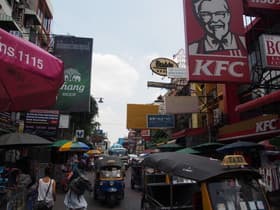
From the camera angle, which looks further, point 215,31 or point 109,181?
point 215,31

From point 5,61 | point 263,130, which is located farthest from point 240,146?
point 5,61

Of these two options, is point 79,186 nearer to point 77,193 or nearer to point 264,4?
point 77,193

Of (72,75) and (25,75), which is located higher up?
(72,75)

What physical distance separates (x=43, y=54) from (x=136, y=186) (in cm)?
1608

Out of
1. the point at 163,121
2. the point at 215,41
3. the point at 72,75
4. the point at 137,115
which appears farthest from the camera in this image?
the point at 137,115

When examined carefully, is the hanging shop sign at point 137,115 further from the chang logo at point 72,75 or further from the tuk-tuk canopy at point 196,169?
the tuk-tuk canopy at point 196,169

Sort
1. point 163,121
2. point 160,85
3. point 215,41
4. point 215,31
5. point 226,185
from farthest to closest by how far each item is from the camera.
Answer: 1. point 160,85
2. point 163,121
3. point 215,31
4. point 215,41
5. point 226,185

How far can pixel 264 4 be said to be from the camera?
44.7 feet

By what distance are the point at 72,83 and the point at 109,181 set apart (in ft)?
33.3

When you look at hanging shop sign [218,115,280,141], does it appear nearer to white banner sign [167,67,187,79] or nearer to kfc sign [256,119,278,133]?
kfc sign [256,119,278,133]

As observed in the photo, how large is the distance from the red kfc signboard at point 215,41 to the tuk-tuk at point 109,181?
5134 millimetres

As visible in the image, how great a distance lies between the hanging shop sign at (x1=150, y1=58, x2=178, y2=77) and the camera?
33834 millimetres

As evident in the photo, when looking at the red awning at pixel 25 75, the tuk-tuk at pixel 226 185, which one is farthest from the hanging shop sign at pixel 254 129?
the red awning at pixel 25 75

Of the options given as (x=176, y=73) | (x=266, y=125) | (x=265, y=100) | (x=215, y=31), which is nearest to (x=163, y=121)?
(x=176, y=73)
